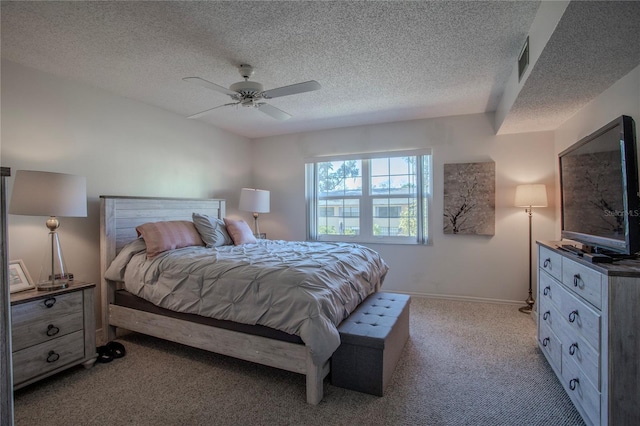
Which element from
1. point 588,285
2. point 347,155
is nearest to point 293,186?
Answer: point 347,155

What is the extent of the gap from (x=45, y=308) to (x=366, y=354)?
223 cm

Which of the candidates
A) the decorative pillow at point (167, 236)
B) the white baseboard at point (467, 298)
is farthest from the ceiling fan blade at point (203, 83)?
the white baseboard at point (467, 298)

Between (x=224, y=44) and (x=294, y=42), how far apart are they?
1.69 ft

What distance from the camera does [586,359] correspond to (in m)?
1.62

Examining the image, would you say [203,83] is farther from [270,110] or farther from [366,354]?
[366,354]

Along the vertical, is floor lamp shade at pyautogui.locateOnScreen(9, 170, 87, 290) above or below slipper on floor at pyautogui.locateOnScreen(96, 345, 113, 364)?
above

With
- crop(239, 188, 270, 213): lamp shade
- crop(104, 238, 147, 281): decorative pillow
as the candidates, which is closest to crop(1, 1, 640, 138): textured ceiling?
crop(239, 188, 270, 213): lamp shade

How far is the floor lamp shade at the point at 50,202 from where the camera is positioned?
2.15 meters

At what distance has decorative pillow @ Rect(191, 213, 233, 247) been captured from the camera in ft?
10.7

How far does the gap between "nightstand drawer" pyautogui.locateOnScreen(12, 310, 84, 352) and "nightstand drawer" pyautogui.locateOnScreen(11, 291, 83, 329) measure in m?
0.01

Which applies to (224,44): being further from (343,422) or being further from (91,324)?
(343,422)

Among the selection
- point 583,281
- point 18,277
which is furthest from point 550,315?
point 18,277

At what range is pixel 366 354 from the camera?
196cm

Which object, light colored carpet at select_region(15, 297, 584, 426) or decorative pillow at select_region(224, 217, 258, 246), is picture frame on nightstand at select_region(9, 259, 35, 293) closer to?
light colored carpet at select_region(15, 297, 584, 426)
